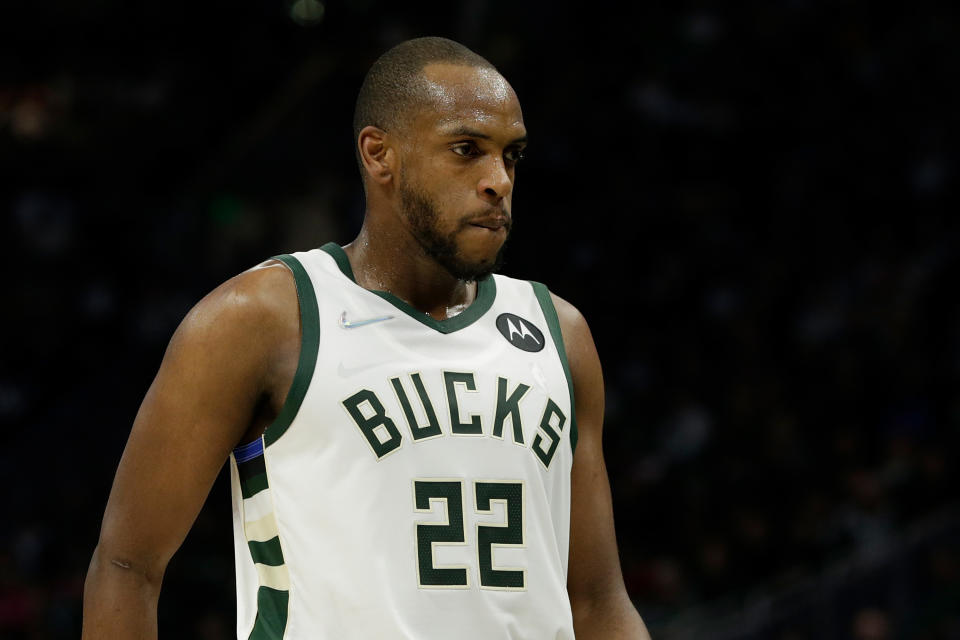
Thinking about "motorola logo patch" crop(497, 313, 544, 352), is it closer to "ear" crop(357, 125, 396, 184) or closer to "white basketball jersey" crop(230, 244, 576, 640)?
"white basketball jersey" crop(230, 244, 576, 640)

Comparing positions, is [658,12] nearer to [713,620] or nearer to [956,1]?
[956,1]

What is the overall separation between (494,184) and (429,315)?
352mm

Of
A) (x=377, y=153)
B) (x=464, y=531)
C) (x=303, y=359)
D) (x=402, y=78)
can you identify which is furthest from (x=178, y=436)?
(x=402, y=78)

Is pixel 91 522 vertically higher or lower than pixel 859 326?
lower

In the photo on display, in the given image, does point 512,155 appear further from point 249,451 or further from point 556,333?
point 249,451

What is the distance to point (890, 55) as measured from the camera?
1256cm

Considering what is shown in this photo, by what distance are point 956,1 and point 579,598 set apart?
35.9 ft

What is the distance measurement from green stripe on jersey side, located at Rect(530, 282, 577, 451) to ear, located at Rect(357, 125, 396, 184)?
0.49 metres

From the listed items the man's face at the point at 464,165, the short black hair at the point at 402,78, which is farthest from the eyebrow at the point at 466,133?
the short black hair at the point at 402,78

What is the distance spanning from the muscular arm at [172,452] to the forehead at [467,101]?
549 millimetres

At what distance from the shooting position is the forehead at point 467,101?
2.78 m

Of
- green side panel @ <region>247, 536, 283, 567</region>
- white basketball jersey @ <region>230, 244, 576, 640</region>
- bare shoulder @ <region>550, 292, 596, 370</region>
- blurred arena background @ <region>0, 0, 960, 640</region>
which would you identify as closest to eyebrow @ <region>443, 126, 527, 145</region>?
white basketball jersey @ <region>230, 244, 576, 640</region>

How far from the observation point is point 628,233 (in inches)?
505

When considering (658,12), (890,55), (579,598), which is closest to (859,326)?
(890,55)
